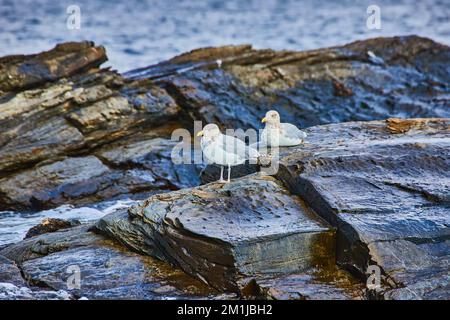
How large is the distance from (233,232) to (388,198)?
168 cm

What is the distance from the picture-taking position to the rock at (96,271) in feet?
25.0

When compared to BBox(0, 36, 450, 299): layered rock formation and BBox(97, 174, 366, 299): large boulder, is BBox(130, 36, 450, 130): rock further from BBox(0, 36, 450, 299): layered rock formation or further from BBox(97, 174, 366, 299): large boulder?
BBox(97, 174, 366, 299): large boulder

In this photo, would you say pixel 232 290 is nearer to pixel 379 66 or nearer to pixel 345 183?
pixel 345 183

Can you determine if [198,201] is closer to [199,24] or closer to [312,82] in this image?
[312,82]

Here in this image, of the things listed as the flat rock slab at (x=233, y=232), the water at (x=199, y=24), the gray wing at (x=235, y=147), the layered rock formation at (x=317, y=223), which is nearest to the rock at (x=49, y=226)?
the layered rock formation at (x=317, y=223)

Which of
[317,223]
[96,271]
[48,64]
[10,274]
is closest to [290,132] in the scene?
[317,223]

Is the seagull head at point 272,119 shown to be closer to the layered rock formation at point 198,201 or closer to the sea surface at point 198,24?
the layered rock formation at point 198,201

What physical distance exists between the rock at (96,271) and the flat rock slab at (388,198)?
1.49 m

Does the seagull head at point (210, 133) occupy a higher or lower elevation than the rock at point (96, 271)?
higher

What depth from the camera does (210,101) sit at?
1453 centimetres

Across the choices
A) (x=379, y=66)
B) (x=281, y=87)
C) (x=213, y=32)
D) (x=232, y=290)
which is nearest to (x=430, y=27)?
(x=213, y=32)

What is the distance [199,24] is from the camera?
30859 mm

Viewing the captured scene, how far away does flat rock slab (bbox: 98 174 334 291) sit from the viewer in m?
7.54

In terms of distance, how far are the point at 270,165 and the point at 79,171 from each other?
473 cm
